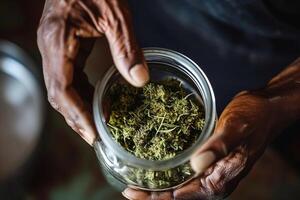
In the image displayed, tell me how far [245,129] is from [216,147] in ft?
0.33

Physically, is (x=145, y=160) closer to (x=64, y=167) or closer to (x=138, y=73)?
(x=138, y=73)

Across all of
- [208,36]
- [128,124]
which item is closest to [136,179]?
[128,124]

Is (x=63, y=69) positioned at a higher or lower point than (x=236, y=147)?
higher

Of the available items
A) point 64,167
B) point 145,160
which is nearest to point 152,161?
point 145,160

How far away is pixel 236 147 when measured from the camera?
74 centimetres

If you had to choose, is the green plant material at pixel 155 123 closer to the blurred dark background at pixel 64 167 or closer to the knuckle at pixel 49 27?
the knuckle at pixel 49 27

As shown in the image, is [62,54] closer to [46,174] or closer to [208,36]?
[208,36]

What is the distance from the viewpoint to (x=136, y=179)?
0.69 meters

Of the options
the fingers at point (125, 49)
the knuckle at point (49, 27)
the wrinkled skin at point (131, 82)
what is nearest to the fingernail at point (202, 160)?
the wrinkled skin at point (131, 82)

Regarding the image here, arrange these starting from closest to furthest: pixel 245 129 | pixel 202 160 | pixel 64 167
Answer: pixel 202 160
pixel 245 129
pixel 64 167

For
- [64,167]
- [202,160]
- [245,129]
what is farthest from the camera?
[64,167]

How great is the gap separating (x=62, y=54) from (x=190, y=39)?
1.29 feet

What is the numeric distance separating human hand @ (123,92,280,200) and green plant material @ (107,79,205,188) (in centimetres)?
4

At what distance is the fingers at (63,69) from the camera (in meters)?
0.66
